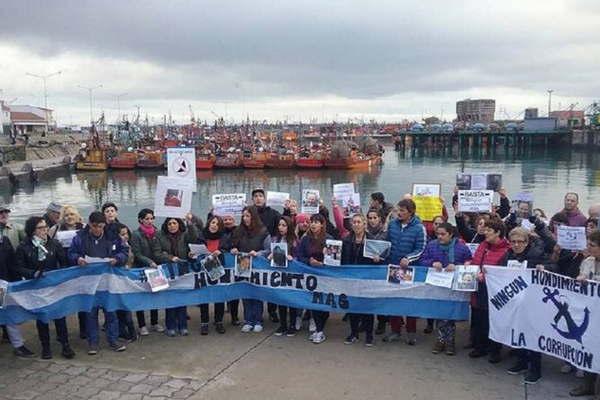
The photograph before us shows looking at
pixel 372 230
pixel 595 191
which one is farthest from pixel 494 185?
pixel 595 191

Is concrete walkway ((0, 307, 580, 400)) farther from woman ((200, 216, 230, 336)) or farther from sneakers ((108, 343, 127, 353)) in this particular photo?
woman ((200, 216, 230, 336))

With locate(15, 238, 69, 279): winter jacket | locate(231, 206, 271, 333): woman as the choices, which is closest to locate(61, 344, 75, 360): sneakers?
locate(15, 238, 69, 279): winter jacket

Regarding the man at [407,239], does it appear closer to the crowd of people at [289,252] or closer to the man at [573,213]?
the crowd of people at [289,252]

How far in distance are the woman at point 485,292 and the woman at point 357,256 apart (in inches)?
47.9

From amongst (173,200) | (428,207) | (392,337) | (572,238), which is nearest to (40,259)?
(173,200)

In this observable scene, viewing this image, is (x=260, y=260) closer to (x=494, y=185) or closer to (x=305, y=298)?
(x=305, y=298)

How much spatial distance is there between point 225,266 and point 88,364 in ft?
6.63

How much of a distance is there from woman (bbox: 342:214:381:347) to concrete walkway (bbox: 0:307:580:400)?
0.17 metres

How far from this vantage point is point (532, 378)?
5.56 metres

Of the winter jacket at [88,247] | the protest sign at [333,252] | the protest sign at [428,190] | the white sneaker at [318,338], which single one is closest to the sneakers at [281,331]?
the white sneaker at [318,338]

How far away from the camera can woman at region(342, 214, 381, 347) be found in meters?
6.68

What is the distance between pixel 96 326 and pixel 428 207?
5685 millimetres

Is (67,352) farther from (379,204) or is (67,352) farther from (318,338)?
(379,204)

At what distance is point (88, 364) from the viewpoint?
6.08 m
